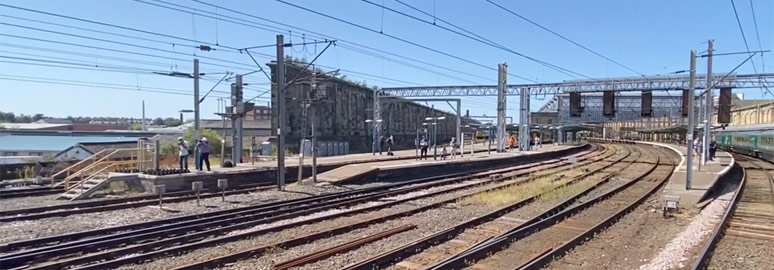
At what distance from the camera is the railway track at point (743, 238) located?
29.8ft

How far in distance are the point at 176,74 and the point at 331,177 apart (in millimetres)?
8992

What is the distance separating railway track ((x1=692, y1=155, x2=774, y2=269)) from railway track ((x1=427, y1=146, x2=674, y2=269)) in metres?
2.21

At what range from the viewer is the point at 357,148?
160ft

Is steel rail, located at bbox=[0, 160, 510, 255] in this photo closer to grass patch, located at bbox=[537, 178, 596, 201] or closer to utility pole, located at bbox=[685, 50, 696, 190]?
grass patch, located at bbox=[537, 178, 596, 201]

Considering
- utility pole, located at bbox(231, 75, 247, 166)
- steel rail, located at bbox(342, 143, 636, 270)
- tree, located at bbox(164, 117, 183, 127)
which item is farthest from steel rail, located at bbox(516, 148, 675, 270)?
tree, located at bbox(164, 117, 183, 127)

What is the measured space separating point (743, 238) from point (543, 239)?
4636 mm

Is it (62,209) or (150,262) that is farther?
(62,209)

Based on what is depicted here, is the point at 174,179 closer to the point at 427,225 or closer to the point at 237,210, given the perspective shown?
the point at 237,210

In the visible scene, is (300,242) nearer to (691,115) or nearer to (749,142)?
(691,115)

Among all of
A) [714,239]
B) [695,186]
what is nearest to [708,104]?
[695,186]

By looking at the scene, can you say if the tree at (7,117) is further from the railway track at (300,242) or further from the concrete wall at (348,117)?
the railway track at (300,242)

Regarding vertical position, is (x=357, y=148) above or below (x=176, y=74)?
below

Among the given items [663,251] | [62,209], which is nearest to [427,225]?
[663,251]

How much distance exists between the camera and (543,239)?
10.6 metres
